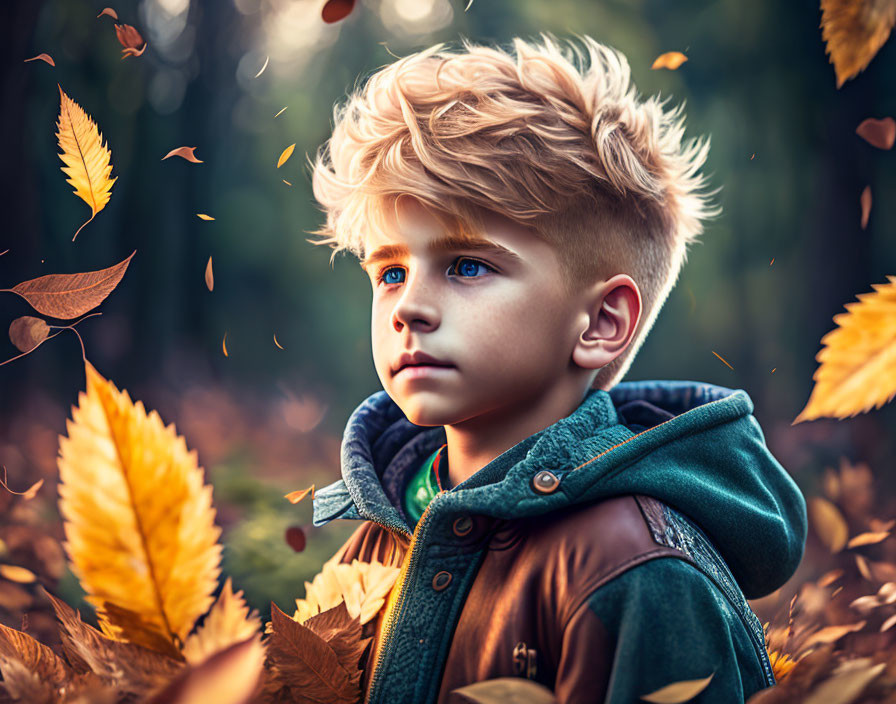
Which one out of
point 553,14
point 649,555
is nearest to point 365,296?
point 553,14

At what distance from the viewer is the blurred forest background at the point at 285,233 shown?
2.14 ft

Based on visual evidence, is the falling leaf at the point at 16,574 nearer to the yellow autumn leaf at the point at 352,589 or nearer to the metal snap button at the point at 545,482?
the yellow autumn leaf at the point at 352,589

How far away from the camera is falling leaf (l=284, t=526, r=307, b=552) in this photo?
80cm

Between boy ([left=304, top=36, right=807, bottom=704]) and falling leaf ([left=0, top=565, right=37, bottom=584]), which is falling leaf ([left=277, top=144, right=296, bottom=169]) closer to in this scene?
boy ([left=304, top=36, right=807, bottom=704])

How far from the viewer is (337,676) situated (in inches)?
20.5

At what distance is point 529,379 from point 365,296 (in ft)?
0.94

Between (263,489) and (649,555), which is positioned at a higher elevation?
(263,489)

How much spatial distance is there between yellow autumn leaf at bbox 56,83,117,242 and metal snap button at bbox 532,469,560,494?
0.35 meters

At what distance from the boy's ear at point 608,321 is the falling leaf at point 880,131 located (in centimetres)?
20

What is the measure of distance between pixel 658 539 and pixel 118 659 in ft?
1.08

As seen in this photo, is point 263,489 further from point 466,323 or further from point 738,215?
point 738,215

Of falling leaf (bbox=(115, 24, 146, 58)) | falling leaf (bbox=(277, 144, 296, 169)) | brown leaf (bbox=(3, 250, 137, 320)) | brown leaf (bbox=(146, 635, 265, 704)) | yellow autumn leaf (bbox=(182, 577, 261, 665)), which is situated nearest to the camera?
brown leaf (bbox=(146, 635, 265, 704))

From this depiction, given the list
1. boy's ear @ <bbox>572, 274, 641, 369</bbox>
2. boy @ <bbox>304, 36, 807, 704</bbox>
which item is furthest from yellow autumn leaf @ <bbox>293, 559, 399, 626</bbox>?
boy's ear @ <bbox>572, 274, 641, 369</bbox>

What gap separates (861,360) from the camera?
505mm
